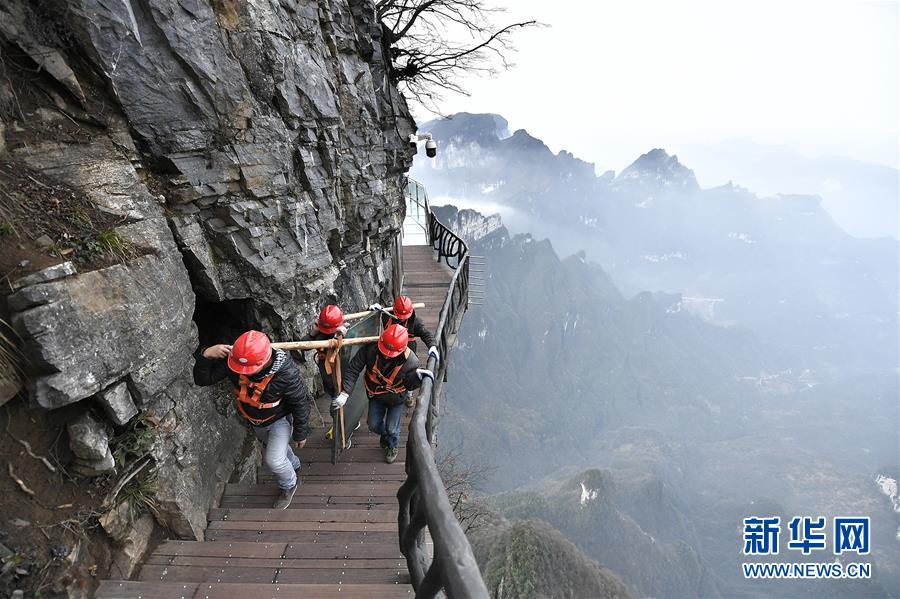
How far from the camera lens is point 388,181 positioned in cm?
920

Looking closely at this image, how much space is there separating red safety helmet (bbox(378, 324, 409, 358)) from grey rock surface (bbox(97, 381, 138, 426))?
2303mm

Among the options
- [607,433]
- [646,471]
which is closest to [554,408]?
[607,433]

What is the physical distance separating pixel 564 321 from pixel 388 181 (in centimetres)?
13509

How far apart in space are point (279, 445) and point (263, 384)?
0.85m

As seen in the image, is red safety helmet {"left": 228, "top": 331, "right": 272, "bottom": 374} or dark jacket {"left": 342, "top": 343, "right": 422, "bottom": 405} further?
dark jacket {"left": 342, "top": 343, "right": 422, "bottom": 405}

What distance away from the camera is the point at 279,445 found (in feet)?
14.2

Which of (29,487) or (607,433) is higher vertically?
(29,487)

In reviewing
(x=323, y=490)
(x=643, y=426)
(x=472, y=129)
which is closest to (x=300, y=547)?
(x=323, y=490)

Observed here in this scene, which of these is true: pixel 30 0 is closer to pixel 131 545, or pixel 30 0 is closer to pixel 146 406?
pixel 146 406

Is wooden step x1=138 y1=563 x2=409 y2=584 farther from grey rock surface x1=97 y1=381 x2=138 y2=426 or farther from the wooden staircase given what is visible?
grey rock surface x1=97 y1=381 x2=138 y2=426

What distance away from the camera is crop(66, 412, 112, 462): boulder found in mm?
3234

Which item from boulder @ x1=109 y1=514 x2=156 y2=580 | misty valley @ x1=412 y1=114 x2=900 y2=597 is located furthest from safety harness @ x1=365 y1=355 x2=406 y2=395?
misty valley @ x1=412 y1=114 x2=900 y2=597

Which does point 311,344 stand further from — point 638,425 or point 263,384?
point 638,425

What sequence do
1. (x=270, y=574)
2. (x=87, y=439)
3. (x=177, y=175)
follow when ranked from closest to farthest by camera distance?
(x=87, y=439) → (x=270, y=574) → (x=177, y=175)
